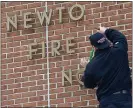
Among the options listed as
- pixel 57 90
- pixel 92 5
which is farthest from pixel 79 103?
pixel 92 5

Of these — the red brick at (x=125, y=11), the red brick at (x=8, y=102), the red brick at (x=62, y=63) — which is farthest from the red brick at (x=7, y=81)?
the red brick at (x=125, y=11)

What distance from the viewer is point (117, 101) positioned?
23.7 ft

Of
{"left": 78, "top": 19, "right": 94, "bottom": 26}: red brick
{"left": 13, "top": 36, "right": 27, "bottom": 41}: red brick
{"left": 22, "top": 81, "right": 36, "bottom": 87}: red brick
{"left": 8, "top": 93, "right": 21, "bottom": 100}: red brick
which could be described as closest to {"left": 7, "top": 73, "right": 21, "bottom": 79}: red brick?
{"left": 22, "top": 81, "right": 36, "bottom": 87}: red brick

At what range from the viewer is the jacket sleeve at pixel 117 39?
7473 mm

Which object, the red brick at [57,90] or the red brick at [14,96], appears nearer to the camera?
the red brick at [57,90]

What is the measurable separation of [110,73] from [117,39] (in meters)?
0.49

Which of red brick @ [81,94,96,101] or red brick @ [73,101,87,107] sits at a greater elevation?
red brick @ [81,94,96,101]

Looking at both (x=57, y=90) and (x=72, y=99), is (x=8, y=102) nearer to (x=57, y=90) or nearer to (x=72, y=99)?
(x=57, y=90)

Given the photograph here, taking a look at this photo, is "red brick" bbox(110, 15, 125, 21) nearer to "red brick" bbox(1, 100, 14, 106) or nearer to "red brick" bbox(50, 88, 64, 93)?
"red brick" bbox(50, 88, 64, 93)

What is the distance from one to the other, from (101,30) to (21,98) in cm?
182

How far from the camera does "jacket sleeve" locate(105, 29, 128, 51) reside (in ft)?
24.5

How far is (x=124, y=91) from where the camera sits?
288 inches

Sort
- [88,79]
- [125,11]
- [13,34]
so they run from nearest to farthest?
[88,79] → [125,11] → [13,34]

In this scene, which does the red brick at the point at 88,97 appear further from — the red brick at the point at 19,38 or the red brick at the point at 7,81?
the red brick at the point at 19,38
